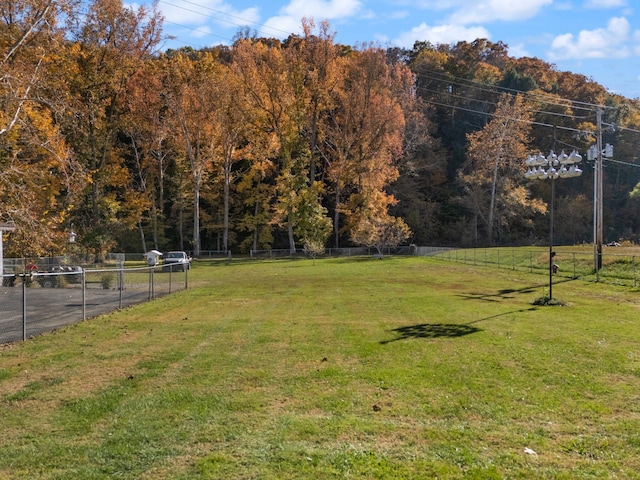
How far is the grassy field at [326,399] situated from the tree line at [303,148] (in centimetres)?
2574

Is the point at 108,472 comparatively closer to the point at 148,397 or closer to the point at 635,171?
the point at 148,397

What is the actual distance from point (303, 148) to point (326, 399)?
2123 inches

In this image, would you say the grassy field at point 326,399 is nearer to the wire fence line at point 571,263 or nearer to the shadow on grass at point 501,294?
the shadow on grass at point 501,294

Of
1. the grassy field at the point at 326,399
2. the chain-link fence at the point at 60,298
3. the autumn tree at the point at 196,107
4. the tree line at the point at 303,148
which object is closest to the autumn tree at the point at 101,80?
the tree line at the point at 303,148

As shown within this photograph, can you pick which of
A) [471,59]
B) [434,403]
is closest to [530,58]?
[471,59]

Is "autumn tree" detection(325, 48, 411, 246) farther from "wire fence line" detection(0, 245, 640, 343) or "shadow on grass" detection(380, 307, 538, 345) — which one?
"shadow on grass" detection(380, 307, 538, 345)

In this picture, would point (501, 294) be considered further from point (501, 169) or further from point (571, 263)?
point (501, 169)

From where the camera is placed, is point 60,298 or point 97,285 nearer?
point 60,298

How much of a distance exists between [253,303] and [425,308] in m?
6.70

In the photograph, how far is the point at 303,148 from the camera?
193ft

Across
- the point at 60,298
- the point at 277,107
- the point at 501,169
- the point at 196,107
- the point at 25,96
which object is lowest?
the point at 60,298

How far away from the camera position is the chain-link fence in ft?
40.6

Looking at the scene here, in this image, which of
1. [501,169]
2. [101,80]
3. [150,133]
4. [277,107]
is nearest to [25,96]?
[101,80]

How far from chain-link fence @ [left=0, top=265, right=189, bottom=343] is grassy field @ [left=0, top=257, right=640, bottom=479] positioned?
105cm
